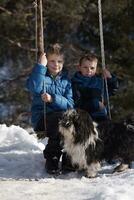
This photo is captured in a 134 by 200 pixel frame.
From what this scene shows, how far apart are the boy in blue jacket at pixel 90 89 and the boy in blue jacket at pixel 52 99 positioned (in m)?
0.22

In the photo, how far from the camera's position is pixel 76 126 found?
6.23 metres

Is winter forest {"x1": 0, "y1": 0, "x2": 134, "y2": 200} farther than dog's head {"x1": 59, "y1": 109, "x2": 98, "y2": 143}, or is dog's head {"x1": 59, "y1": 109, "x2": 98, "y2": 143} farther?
winter forest {"x1": 0, "y1": 0, "x2": 134, "y2": 200}

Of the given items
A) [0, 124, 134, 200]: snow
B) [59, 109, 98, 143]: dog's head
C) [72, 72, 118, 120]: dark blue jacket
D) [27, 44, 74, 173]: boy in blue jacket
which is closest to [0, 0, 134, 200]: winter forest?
[0, 124, 134, 200]: snow

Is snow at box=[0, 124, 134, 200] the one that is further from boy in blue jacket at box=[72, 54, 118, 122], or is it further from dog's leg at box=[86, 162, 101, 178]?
boy in blue jacket at box=[72, 54, 118, 122]

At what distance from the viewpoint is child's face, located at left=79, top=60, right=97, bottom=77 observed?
7000 millimetres

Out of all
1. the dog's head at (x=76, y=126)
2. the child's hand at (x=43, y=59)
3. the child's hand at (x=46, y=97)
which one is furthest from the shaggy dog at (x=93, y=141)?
the child's hand at (x=43, y=59)

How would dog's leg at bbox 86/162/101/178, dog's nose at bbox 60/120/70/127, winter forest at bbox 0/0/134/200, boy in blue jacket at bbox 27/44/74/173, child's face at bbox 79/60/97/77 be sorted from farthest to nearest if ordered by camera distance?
winter forest at bbox 0/0/134/200
child's face at bbox 79/60/97/77
boy in blue jacket at bbox 27/44/74/173
dog's leg at bbox 86/162/101/178
dog's nose at bbox 60/120/70/127

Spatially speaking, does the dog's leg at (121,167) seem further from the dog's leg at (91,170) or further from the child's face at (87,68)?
the child's face at (87,68)

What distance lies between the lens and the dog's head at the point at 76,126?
20.3ft

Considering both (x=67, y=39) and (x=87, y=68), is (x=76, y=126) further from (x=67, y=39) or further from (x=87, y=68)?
(x=67, y=39)

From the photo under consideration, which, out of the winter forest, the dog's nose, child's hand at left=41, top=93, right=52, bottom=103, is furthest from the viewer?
the winter forest

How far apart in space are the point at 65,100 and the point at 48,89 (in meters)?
0.24

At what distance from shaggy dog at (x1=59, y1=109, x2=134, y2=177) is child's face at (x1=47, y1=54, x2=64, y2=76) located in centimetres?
71

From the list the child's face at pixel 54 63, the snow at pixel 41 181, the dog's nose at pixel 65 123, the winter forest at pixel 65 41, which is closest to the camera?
the snow at pixel 41 181
